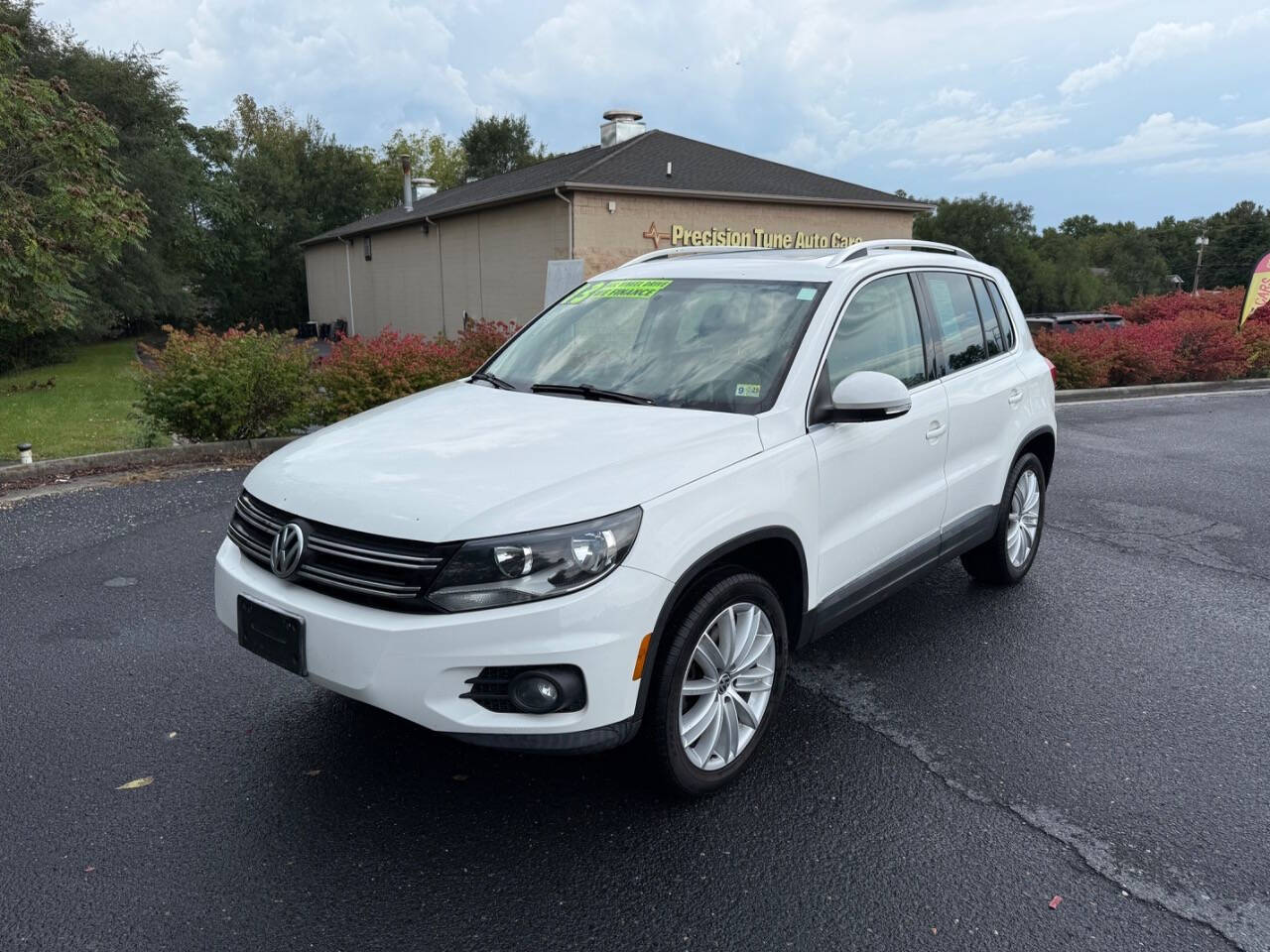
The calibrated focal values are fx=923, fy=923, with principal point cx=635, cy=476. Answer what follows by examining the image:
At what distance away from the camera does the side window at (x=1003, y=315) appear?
5137mm

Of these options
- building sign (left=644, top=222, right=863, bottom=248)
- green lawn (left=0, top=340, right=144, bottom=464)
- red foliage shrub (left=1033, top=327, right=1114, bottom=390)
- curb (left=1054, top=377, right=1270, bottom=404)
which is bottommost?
green lawn (left=0, top=340, right=144, bottom=464)

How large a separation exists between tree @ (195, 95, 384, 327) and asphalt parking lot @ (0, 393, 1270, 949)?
40.6 meters

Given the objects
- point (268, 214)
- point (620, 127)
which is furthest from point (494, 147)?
point (620, 127)

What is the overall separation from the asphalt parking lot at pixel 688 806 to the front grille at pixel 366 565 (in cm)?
86

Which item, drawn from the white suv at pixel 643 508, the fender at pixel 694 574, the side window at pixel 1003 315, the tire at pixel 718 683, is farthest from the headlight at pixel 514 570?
the side window at pixel 1003 315

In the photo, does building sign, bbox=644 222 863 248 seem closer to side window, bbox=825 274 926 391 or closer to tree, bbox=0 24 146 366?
tree, bbox=0 24 146 366

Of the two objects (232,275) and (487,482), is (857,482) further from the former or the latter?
(232,275)

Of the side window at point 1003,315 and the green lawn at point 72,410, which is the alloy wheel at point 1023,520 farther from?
the green lawn at point 72,410

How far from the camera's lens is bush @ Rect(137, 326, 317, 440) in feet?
29.9

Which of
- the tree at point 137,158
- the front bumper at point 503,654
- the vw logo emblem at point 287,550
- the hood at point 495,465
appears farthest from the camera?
the tree at point 137,158

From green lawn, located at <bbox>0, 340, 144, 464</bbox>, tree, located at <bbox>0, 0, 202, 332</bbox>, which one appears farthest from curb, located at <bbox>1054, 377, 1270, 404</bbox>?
tree, located at <bbox>0, 0, 202, 332</bbox>

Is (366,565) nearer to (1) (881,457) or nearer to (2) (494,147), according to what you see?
(1) (881,457)

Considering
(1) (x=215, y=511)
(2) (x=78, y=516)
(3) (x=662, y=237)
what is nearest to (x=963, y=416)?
(1) (x=215, y=511)

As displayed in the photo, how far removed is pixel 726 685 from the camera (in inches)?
125
